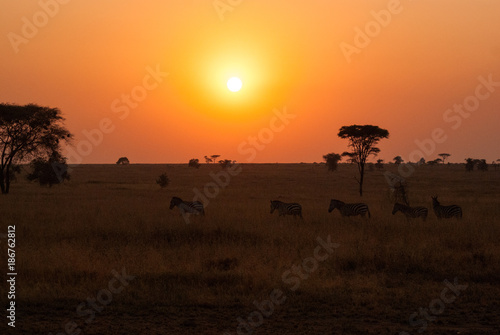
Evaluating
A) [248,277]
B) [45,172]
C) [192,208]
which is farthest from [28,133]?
[248,277]

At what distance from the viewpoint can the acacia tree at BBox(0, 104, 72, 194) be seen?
33.2 meters

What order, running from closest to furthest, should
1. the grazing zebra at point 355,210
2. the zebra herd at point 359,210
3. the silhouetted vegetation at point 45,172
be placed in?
the zebra herd at point 359,210, the grazing zebra at point 355,210, the silhouetted vegetation at point 45,172

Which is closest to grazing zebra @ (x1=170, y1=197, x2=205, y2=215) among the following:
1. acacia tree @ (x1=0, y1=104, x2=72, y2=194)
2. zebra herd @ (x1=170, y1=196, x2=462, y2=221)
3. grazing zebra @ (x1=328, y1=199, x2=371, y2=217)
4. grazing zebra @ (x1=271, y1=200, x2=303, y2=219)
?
zebra herd @ (x1=170, y1=196, x2=462, y2=221)

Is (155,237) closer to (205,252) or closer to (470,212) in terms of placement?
(205,252)

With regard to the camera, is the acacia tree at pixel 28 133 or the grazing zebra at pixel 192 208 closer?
the grazing zebra at pixel 192 208

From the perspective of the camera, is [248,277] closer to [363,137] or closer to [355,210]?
[355,210]

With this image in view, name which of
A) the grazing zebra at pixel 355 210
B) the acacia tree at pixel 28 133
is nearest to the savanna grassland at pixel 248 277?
the grazing zebra at pixel 355 210

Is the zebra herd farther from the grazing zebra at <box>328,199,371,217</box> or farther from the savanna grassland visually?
the savanna grassland

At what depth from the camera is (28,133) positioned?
34.2 metres

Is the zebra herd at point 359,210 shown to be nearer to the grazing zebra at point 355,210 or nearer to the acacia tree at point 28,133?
the grazing zebra at point 355,210

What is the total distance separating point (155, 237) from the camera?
14617mm

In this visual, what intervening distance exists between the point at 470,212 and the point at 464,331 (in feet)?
58.5

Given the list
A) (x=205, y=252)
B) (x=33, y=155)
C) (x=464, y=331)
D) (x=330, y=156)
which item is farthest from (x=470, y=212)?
(x=330, y=156)

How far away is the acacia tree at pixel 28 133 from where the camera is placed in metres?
33.2
